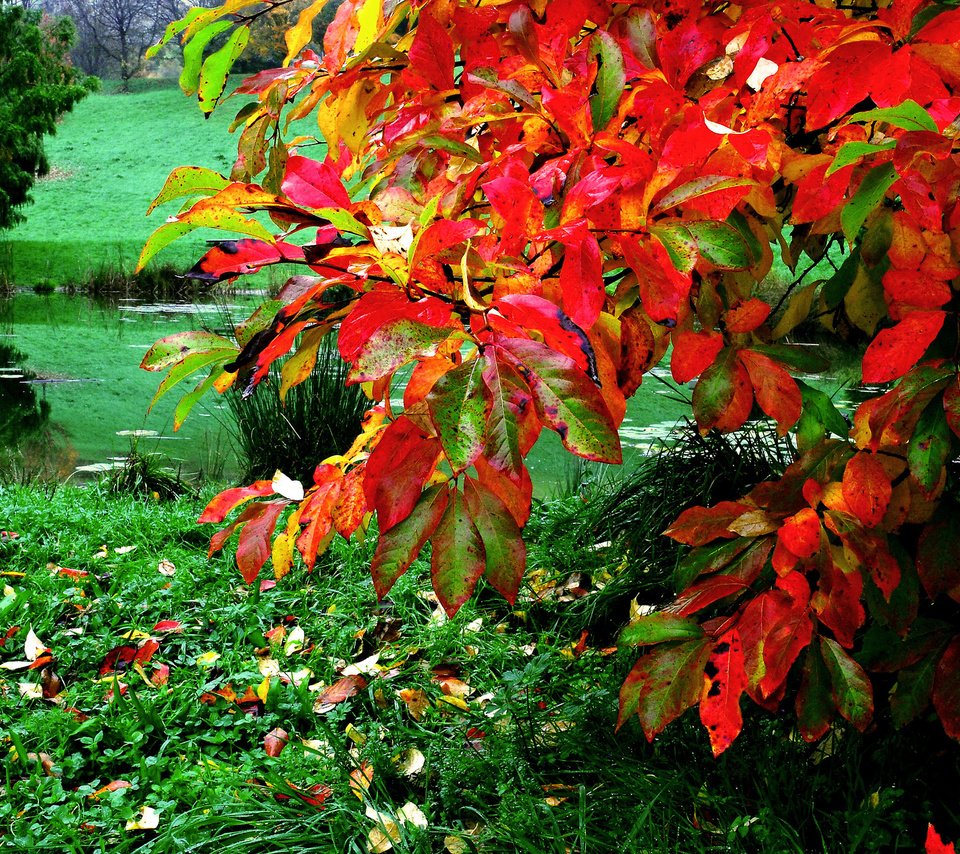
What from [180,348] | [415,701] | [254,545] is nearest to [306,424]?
[415,701]

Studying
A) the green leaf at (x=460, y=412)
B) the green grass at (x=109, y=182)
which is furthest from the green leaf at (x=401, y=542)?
the green grass at (x=109, y=182)

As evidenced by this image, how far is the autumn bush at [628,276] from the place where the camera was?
0.72 meters

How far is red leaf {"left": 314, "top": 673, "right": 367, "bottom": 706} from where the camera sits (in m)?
1.96

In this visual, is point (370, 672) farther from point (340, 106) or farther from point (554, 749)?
point (340, 106)

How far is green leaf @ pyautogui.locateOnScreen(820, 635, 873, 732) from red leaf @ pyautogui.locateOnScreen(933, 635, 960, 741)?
99mm

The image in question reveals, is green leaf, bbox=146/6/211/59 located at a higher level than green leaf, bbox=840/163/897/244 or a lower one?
higher

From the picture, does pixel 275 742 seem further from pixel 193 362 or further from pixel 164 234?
pixel 164 234

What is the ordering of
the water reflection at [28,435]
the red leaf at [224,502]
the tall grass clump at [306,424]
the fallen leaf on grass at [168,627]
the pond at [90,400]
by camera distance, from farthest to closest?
the pond at [90,400]
the water reflection at [28,435]
the tall grass clump at [306,424]
the fallen leaf on grass at [168,627]
the red leaf at [224,502]

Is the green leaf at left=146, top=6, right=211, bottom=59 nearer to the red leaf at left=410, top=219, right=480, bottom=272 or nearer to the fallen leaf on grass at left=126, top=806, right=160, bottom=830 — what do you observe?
the red leaf at left=410, top=219, right=480, bottom=272

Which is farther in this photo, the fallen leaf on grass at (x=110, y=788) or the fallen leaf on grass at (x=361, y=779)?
the fallen leaf on grass at (x=110, y=788)

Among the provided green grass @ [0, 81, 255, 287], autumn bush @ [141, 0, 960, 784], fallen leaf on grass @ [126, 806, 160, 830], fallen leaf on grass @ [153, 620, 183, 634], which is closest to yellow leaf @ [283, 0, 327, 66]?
autumn bush @ [141, 0, 960, 784]

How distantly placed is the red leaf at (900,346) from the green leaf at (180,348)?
26.6 inches

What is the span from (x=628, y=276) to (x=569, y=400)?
16.1 inches

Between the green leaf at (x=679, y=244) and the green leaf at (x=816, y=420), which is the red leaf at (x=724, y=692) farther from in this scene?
the green leaf at (x=679, y=244)
